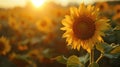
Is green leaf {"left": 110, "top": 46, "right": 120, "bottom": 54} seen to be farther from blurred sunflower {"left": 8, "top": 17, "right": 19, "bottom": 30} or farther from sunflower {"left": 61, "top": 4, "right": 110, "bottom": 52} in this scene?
blurred sunflower {"left": 8, "top": 17, "right": 19, "bottom": 30}

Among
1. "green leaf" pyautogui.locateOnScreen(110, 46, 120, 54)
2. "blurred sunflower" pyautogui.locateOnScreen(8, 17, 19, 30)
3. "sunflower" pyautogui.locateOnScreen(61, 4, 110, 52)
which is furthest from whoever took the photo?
"blurred sunflower" pyautogui.locateOnScreen(8, 17, 19, 30)

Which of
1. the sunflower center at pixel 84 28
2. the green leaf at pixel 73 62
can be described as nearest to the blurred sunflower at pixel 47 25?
the sunflower center at pixel 84 28

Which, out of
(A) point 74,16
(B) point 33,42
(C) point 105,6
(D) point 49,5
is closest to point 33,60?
(B) point 33,42

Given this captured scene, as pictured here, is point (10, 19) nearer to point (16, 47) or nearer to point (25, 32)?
point (25, 32)

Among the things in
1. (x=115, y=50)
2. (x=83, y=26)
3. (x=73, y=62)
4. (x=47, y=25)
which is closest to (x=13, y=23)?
(x=47, y=25)

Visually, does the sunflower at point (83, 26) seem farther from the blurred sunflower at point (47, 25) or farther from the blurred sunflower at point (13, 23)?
the blurred sunflower at point (13, 23)

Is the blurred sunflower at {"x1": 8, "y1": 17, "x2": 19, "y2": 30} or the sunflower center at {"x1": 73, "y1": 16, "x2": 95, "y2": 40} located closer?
the sunflower center at {"x1": 73, "y1": 16, "x2": 95, "y2": 40}

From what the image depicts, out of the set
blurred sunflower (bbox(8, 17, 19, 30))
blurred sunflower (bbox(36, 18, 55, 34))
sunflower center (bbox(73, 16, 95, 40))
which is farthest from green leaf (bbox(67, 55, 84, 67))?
blurred sunflower (bbox(8, 17, 19, 30))
